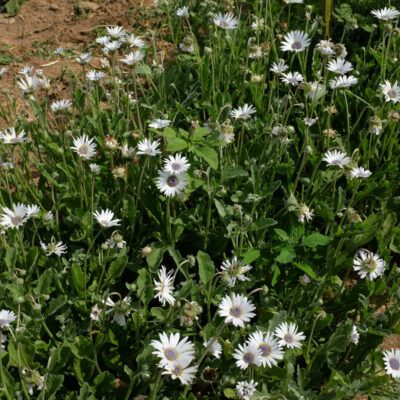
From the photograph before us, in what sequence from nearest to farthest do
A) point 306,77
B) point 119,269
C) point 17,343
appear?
point 17,343, point 119,269, point 306,77

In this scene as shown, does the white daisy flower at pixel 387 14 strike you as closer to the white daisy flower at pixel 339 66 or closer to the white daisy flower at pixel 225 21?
the white daisy flower at pixel 339 66

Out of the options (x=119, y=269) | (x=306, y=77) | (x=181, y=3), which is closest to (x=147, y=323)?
(x=119, y=269)

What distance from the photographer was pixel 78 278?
2.57 m

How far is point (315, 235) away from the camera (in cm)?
271

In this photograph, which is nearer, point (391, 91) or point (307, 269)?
point (307, 269)

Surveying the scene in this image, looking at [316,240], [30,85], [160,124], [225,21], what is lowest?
[316,240]

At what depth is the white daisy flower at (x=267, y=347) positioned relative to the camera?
216 centimetres

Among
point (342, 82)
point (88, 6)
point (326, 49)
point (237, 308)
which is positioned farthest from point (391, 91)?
point (88, 6)

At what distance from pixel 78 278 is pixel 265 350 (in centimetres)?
96

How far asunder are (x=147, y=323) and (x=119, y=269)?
1.00 feet

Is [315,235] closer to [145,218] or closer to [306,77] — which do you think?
[145,218]

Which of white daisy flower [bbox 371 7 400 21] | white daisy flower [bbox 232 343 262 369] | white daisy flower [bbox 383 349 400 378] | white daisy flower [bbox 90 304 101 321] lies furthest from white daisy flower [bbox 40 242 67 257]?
white daisy flower [bbox 371 7 400 21]

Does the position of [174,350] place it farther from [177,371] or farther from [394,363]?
[394,363]

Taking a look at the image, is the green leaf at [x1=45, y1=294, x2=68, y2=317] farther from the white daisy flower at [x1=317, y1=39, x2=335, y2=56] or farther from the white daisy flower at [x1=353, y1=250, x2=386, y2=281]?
the white daisy flower at [x1=317, y1=39, x2=335, y2=56]
